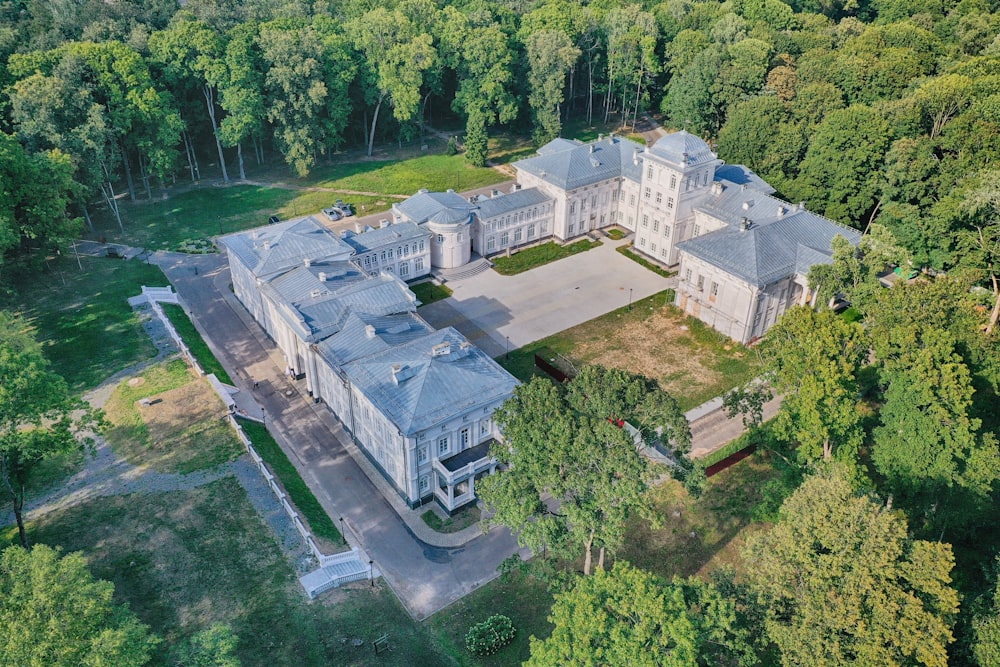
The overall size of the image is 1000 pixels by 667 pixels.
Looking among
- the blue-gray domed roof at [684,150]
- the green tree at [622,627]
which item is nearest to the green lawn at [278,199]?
the blue-gray domed roof at [684,150]

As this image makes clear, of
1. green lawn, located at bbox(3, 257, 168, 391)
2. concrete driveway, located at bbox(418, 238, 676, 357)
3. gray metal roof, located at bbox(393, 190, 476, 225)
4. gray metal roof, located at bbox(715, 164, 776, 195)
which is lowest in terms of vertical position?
concrete driveway, located at bbox(418, 238, 676, 357)

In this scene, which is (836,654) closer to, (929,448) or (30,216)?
(929,448)

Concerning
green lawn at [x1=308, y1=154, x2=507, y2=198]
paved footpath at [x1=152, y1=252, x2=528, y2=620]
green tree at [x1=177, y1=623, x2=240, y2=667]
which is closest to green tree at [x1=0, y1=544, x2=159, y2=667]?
green tree at [x1=177, y1=623, x2=240, y2=667]

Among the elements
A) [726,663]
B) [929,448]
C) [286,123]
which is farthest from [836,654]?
[286,123]

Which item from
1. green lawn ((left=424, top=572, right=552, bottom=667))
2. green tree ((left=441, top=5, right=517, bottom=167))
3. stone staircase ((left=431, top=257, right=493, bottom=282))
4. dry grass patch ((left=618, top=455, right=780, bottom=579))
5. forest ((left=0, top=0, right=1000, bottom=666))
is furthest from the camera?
green tree ((left=441, top=5, right=517, bottom=167))

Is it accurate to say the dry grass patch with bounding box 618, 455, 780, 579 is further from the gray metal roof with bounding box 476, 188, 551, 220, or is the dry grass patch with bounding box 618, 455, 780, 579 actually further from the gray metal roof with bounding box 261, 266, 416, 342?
the gray metal roof with bounding box 476, 188, 551, 220
